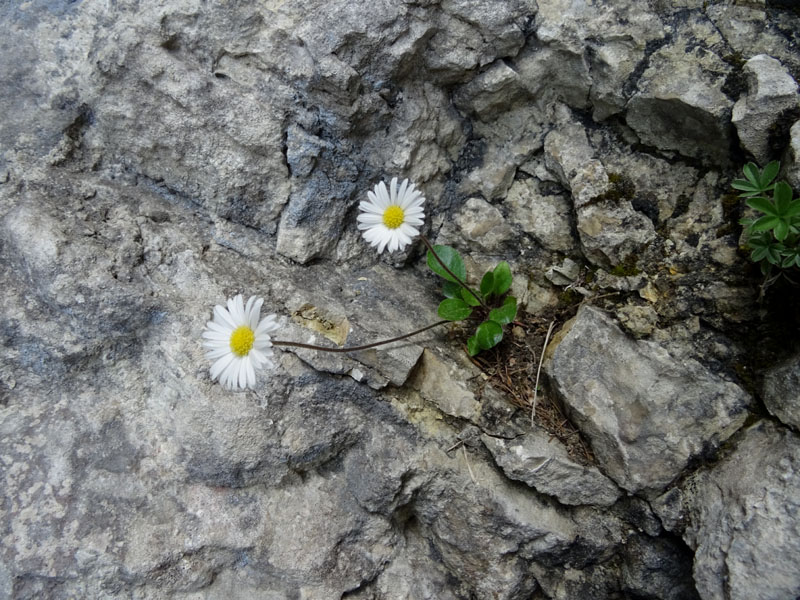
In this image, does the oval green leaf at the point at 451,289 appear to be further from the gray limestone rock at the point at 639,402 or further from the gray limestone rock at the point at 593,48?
the gray limestone rock at the point at 593,48

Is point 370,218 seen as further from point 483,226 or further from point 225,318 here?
point 225,318

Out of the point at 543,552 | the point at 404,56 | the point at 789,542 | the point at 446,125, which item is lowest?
the point at 543,552

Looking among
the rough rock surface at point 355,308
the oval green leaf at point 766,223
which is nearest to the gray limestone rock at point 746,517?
the rough rock surface at point 355,308

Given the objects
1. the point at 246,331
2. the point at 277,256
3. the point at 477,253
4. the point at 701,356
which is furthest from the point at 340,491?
the point at 701,356

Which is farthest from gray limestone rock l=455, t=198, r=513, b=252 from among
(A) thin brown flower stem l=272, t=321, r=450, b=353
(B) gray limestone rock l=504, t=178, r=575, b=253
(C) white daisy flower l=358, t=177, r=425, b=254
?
(A) thin brown flower stem l=272, t=321, r=450, b=353

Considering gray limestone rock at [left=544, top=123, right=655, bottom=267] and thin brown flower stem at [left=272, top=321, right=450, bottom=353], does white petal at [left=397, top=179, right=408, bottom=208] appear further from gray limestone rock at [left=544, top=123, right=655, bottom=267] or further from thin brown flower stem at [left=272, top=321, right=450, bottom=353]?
gray limestone rock at [left=544, top=123, right=655, bottom=267]

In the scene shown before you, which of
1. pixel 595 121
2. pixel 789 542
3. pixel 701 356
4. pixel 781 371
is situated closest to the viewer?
pixel 789 542

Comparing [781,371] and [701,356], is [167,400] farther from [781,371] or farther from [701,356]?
[781,371]
